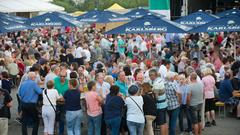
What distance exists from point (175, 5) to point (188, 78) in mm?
24306

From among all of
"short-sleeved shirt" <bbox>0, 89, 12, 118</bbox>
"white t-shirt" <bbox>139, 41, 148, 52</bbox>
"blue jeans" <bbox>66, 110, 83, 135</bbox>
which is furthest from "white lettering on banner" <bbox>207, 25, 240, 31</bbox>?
"white t-shirt" <bbox>139, 41, 148, 52</bbox>

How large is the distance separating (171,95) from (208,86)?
1.86 metres

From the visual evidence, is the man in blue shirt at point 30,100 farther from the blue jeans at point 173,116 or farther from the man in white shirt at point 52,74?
the blue jeans at point 173,116

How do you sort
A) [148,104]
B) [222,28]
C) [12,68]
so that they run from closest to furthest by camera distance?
[148,104] → [222,28] → [12,68]

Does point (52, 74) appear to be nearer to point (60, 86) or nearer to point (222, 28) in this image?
point (60, 86)

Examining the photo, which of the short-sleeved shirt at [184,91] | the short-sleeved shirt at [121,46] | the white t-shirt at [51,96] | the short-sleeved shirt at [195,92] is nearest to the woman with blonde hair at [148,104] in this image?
the short-sleeved shirt at [184,91]

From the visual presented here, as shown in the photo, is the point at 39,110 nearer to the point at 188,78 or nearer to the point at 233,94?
the point at 188,78

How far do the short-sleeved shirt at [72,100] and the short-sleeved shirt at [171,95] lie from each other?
218cm

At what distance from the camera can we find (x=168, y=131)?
13.2 m

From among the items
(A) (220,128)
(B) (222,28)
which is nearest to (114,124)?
(A) (220,128)

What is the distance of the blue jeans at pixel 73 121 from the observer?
11805 mm

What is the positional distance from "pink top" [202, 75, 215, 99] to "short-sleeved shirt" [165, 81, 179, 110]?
5.67ft

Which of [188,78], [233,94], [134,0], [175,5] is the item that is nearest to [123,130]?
[188,78]

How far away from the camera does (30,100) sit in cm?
1248
